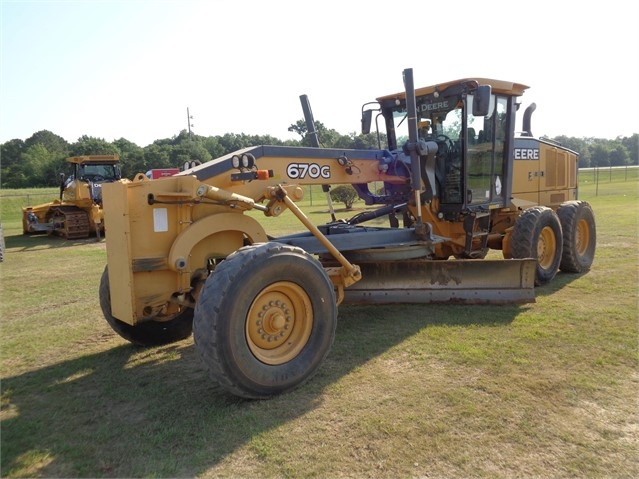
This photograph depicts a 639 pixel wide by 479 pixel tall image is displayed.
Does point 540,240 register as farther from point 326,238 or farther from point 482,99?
point 326,238

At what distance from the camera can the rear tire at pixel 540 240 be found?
6867 mm

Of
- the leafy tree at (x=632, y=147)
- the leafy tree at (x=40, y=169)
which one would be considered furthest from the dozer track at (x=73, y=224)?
the leafy tree at (x=632, y=147)

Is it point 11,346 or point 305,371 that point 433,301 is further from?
point 11,346

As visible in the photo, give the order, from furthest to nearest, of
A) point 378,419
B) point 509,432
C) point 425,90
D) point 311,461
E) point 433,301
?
1. point 425,90
2. point 433,301
3. point 378,419
4. point 509,432
5. point 311,461

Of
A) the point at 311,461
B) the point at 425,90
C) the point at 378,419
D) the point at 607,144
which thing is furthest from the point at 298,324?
the point at 607,144

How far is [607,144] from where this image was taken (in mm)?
88688

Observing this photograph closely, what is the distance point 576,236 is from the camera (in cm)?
818

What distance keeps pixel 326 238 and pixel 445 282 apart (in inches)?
71.5

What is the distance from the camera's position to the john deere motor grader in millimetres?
3943

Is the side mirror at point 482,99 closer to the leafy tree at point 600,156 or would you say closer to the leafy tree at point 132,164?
the leafy tree at point 132,164

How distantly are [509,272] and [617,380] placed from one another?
211cm

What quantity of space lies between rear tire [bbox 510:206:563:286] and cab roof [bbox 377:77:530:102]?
1.67m

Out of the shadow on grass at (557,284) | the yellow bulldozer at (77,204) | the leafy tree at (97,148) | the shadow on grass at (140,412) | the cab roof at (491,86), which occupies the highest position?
the leafy tree at (97,148)

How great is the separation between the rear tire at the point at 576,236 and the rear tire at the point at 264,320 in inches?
206
